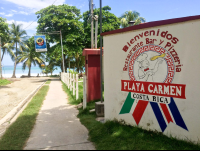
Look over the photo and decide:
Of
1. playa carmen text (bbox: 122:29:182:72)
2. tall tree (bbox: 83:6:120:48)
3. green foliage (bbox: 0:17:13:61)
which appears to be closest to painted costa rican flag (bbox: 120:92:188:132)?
playa carmen text (bbox: 122:29:182:72)

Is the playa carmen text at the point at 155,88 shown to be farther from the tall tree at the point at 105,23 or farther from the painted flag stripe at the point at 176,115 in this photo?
the tall tree at the point at 105,23

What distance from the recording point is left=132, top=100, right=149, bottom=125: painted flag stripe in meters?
4.16

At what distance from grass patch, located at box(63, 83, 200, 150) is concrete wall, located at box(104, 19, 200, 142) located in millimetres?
173

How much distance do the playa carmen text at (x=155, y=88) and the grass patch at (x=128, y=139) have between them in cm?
86

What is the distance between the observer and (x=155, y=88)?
3961mm

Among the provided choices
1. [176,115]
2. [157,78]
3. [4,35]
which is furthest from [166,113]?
[4,35]

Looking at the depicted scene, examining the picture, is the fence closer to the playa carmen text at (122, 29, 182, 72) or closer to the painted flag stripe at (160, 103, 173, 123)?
the playa carmen text at (122, 29, 182, 72)

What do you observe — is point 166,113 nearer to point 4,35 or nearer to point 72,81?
point 72,81

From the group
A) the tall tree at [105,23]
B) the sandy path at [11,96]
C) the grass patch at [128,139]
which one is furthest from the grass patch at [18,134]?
the tall tree at [105,23]

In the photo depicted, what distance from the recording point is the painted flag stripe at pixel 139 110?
4162mm

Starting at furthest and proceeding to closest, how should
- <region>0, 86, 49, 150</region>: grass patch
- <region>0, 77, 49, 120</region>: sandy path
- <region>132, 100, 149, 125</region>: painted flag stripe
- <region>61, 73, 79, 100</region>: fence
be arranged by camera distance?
<region>61, 73, 79, 100</region>: fence, <region>0, 77, 49, 120</region>: sandy path, <region>132, 100, 149, 125</region>: painted flag stripe, <region>0, 86, 49, 150</region>: grass patch

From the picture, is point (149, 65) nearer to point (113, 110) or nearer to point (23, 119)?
point (113, 110)

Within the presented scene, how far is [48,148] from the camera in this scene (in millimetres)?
3748

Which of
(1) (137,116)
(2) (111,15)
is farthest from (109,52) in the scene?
(2) (111,15)
